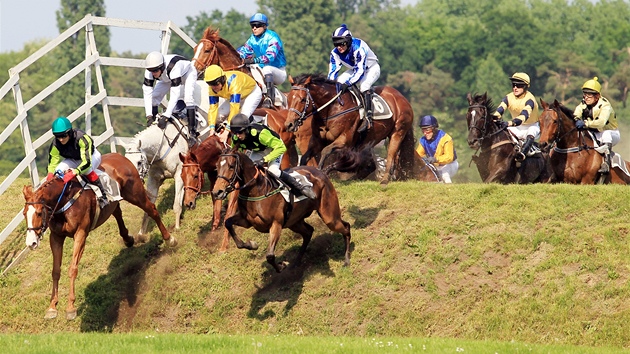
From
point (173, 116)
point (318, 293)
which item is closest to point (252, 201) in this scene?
point (318, 293)

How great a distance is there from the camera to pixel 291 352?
13.5 metres

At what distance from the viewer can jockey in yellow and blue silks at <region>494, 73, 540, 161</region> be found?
853 inches

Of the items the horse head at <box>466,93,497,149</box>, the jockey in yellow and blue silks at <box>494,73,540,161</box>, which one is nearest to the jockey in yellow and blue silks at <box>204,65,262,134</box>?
the horse head at <box>466,93,497,149</box>

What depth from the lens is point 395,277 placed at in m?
17.9

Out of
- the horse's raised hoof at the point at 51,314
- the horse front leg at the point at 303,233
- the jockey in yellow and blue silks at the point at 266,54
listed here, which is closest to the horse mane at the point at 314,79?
the jockey in yellow and blue silks at the point at 266,54

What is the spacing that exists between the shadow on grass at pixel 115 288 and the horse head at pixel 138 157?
1321 mm

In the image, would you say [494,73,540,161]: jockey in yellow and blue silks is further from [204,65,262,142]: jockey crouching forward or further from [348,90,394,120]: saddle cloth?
[204,65,262,142]: jockey crouching forward

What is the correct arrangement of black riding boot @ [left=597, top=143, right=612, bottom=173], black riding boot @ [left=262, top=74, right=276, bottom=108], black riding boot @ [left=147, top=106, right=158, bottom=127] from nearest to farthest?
black riding boot @ [left=597, top=143, right=612, bottom=173] < black riding boot @ [left=147, top=106, right=158, bottom=127] < black riding boot @ [left=262, top=74, right=276, bottom=108]

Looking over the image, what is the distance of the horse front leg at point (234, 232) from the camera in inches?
667

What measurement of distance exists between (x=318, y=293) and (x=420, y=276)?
1.65 m

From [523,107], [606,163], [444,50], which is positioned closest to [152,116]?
[523,107]

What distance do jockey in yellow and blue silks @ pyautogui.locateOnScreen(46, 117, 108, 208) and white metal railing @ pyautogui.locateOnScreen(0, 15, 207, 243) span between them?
1.80 meters

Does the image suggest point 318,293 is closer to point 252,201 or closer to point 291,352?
point 252,201

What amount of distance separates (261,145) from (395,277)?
2984 mm
